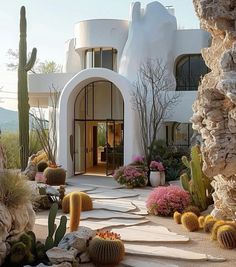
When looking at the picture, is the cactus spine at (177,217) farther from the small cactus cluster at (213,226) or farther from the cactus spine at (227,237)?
the cactus spine at (227,237)

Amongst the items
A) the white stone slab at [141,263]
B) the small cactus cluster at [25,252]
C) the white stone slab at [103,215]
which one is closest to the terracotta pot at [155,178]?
the white stone slab at [103,215]

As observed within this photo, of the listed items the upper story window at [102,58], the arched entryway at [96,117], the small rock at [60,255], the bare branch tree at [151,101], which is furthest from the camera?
the upper story window at [102,58]

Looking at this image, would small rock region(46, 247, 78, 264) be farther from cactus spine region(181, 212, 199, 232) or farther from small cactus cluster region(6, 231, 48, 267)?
cactus spine region(181, 212, 199, 232)

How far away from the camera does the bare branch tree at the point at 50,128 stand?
68.0ft

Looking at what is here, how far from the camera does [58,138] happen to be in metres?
20.0

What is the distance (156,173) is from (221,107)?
8766 millimetres

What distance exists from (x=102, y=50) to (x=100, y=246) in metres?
17.3

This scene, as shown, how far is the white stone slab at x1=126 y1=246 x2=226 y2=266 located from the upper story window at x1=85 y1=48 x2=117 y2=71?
15.8 meters

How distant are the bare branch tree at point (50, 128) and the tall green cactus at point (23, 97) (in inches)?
51.4

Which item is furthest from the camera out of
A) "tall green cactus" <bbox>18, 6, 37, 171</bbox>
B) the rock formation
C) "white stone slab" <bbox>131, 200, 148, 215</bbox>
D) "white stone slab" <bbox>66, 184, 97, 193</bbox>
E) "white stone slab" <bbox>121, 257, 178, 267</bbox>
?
"tall green cactus" <bbox>18, 6, 37, 171</bbox>

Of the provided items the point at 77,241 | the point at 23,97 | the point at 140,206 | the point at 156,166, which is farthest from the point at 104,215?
the point at 23,97

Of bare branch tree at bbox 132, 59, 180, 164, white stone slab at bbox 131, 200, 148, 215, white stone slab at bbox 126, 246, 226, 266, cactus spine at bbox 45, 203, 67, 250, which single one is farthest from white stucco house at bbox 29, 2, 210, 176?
cactus spine at bbox 45, 203, 67, 250

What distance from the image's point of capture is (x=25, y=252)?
708cm

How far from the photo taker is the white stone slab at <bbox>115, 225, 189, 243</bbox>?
375 inches
